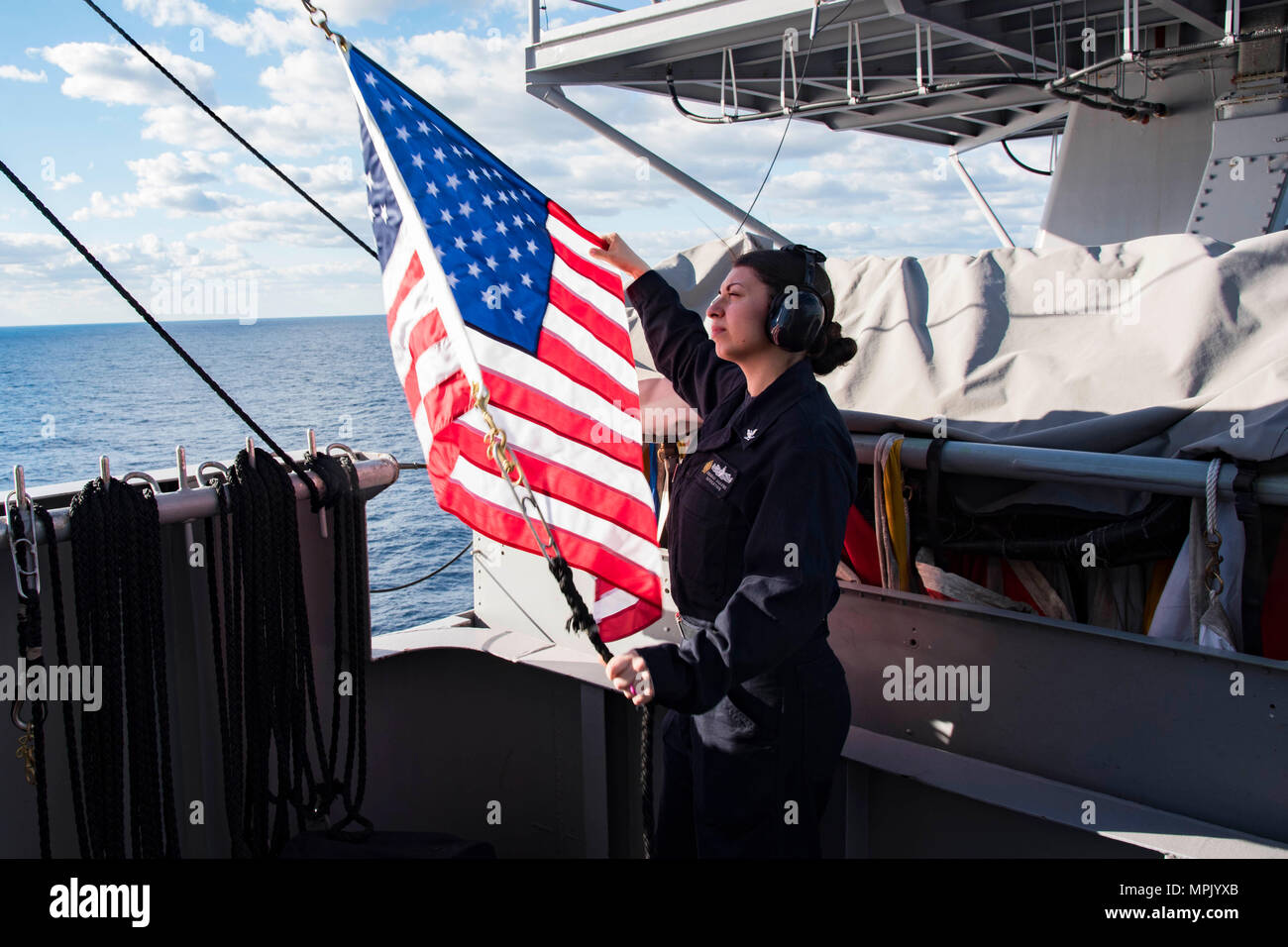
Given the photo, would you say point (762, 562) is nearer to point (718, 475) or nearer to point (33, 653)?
point (718, 475)

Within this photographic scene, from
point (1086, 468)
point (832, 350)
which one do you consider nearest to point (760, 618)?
point (832, 350)

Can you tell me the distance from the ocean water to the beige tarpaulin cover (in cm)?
236

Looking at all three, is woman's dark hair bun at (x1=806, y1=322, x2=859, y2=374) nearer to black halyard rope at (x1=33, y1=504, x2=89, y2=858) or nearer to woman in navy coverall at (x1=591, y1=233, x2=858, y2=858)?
woman in navy coverall at (x1=591, y1=233, x2=858, y2=858)

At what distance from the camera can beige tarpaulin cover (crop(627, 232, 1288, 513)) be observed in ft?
9.56

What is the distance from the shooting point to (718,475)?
2.58m

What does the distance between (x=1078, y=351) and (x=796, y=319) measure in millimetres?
1360

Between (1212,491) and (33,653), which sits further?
(1212,491)

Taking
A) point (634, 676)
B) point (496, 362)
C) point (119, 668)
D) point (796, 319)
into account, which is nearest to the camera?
point (634, 676)

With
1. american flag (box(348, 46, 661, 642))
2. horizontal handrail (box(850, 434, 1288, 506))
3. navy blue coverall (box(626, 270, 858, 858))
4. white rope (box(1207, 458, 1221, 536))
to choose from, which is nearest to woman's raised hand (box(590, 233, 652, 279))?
american flag (box(348, 46, 661, 642))

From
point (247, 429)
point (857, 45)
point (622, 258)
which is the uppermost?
point (857, 45)

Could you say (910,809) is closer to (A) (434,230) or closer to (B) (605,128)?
(A) (434,230)

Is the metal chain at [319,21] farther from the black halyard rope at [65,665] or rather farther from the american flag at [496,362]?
the black halyard rope at [65,665]

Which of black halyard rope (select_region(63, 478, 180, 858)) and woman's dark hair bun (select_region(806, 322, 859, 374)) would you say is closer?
black halyard rope (select_region(63, 478, 180, 858))

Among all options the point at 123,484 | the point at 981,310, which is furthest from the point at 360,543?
the point at 981,310
